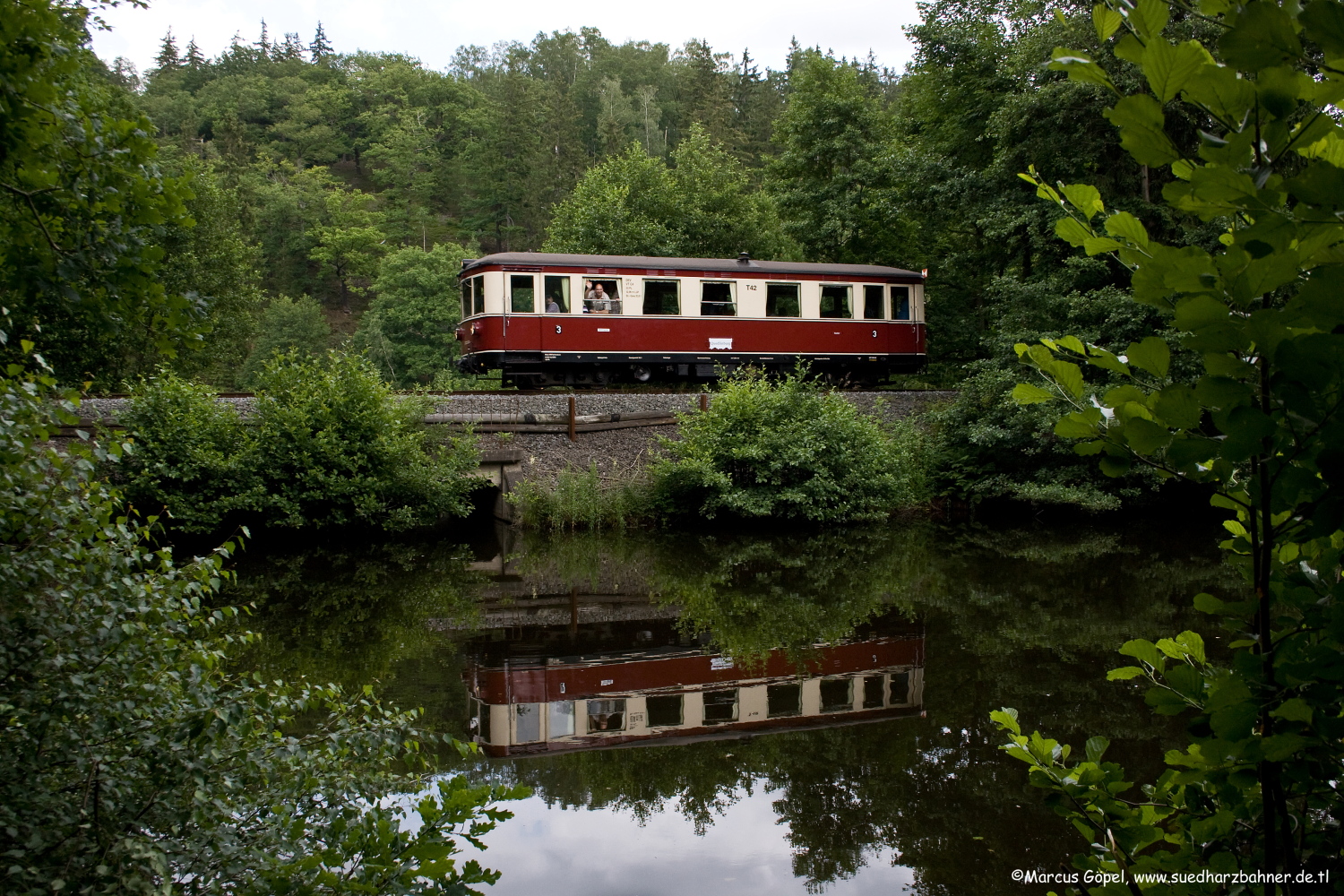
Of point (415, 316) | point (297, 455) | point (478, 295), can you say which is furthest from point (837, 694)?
point (415, 316)

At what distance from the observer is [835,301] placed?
20.0 meters

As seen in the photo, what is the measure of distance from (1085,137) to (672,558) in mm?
10833

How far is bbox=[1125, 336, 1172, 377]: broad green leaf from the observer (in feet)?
4.39

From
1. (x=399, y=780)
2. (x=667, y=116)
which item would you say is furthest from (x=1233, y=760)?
(x=667, y=116)

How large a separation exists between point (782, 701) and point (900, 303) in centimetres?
1497

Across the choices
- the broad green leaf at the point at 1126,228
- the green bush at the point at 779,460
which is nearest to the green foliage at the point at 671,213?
the green bush at the point at 779,460

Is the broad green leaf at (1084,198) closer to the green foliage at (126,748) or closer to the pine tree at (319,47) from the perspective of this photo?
the green foliage at (126,748)

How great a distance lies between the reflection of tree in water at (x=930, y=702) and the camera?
5.07m

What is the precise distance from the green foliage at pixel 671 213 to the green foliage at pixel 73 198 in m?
26.6

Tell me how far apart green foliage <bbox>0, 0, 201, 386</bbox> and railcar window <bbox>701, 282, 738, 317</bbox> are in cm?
1573

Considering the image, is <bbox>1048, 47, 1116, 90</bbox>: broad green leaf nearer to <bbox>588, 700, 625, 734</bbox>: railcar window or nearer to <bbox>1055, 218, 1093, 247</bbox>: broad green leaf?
<bbox>1055, 218, 1093, 247</bbox>: broad green leaf

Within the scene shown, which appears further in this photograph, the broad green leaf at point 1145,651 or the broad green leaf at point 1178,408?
the broad green leaf at point 1145,651

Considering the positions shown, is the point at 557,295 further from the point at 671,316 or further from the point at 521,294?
the point at 671,316

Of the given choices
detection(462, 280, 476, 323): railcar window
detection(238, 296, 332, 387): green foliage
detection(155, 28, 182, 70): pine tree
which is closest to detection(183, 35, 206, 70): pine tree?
detection(155, 28, 182, 70): pine tree
